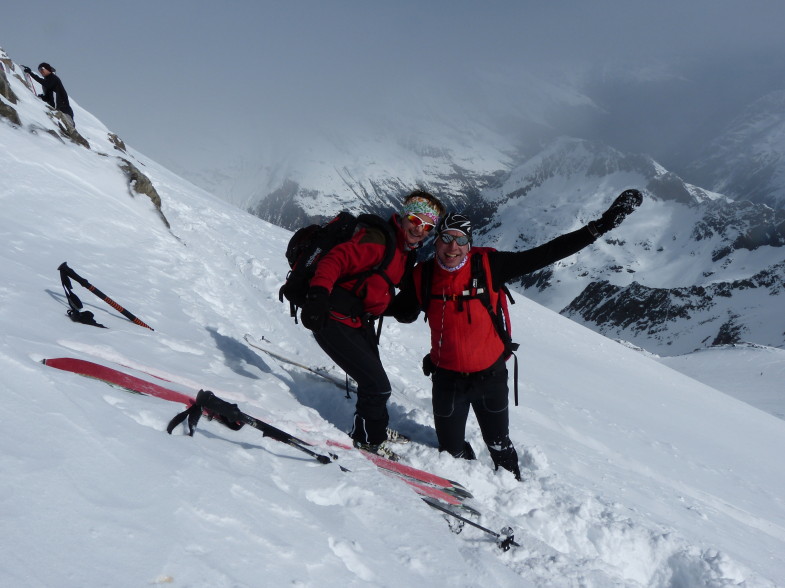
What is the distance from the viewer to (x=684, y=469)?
25.1 feet

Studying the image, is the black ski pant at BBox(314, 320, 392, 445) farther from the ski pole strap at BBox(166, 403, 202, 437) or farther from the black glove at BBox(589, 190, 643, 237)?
the black glove at BBox(589, 190, 643, 237)

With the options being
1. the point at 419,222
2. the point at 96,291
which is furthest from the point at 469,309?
the point at 96,291

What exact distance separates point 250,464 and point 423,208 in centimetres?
266

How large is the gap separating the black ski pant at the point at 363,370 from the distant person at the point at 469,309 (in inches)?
20.7

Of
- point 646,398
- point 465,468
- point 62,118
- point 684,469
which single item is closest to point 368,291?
point 465,468

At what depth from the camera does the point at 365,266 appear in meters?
4.46

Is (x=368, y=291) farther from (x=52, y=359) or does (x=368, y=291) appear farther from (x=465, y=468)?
(x=52, y=359)

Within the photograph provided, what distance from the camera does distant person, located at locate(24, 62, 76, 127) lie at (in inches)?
603

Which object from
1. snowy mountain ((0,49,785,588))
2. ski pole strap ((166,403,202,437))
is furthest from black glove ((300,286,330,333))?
ski pole strap ((166,403,202,437))

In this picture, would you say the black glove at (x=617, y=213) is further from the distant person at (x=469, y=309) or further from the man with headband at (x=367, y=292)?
the man with headband at (x=367, y=292)

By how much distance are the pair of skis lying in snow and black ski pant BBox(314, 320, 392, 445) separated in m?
0.63

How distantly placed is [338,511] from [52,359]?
201 cm

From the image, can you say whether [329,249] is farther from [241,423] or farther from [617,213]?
[617,213]


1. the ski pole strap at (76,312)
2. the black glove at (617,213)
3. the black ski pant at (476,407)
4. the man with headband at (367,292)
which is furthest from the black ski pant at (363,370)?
the black glove at (617,213)
